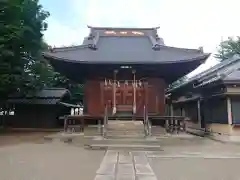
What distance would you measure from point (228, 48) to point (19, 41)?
82.4 feet

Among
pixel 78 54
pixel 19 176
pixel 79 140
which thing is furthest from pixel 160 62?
pixel 19 176

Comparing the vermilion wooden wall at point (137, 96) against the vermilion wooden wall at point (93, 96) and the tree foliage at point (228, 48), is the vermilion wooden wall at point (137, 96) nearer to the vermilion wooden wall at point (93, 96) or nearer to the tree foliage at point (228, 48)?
the vermilion wooden wall at point (93, 96)

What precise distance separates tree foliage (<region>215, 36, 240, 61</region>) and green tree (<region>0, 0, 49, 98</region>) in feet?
72.2

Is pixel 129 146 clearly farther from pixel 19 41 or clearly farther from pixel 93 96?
pixel 19 41

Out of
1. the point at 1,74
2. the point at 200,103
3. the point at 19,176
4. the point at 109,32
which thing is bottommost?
the point at 19,176

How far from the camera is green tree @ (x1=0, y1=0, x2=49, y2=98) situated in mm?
16797

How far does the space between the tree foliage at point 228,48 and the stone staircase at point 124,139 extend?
2299 cm

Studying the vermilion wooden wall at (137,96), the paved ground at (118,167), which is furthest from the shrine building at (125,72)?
the paved ground at (118,167)

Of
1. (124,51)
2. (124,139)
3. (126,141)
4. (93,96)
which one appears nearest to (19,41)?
(93,96)

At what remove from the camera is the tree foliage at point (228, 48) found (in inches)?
1320

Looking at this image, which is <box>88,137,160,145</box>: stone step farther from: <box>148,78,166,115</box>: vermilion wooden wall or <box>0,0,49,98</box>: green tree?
<box>0,0,49,98</box>: green tree

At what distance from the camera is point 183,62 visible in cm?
1552

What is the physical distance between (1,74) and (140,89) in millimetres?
8202

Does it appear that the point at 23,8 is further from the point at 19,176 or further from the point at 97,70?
the point at 19,176
